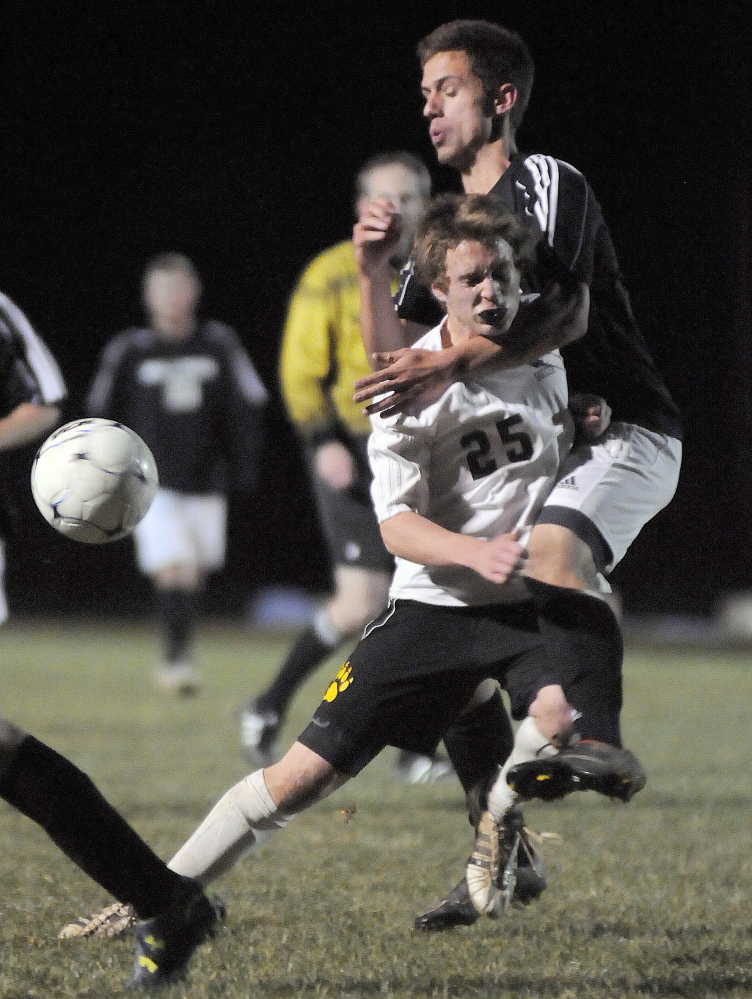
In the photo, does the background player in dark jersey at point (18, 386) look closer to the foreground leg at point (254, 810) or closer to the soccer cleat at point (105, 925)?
the soccer cleat at point (105, 925)

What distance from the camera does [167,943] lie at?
8.27ft

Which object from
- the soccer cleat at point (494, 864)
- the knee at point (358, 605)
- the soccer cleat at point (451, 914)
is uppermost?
the soccer cleat at point (494, 864)

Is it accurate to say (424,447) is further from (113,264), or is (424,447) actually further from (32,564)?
(113,264)

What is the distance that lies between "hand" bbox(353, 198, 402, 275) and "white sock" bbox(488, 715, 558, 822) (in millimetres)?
1056

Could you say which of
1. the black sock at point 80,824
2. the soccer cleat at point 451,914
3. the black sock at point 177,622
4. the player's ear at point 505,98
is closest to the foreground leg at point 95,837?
the black sock at point 80,824

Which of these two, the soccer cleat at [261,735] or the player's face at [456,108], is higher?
the player's face at [456,108]

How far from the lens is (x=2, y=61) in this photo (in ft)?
53.4

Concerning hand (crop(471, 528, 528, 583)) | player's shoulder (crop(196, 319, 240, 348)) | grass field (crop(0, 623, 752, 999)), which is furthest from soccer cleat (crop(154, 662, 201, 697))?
hand (crop(471, 528, 528, 583))

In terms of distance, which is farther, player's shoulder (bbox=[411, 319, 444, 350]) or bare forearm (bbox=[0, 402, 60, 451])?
bare forearm (bbox=[0, 402, 60, 451])

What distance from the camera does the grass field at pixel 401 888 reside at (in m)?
2.65

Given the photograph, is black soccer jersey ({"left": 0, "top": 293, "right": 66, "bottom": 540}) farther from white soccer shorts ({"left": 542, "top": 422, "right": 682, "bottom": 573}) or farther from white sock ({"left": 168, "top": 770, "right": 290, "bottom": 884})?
white soccer shorts ({"left": 542, "top": 422, "right": 682, "bottom": 573})

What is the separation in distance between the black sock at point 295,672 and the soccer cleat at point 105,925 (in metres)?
2.42

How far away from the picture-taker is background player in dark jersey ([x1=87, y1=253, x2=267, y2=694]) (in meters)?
8.76

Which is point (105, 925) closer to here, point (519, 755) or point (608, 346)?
point (519, 755)
